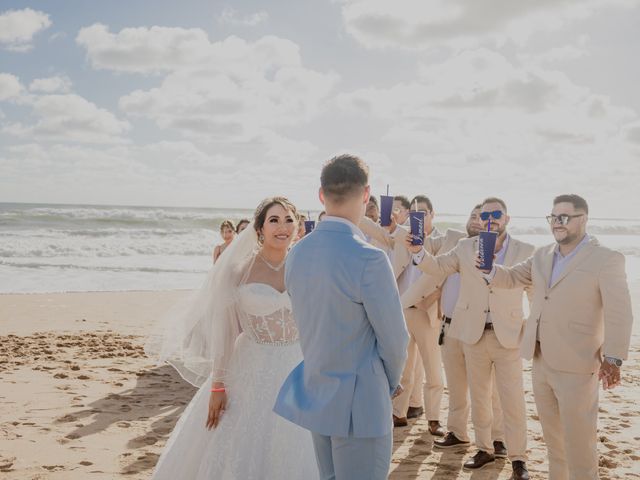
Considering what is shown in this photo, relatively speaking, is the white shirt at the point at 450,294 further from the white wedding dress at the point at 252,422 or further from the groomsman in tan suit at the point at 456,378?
the white wedding dress at the point at 252,422

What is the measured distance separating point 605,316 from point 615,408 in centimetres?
354

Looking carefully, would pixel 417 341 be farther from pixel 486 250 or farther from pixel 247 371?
pixel 247 371

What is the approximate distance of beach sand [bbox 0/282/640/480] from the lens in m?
5.05

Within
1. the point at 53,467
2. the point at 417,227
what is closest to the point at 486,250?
the point at 417,227

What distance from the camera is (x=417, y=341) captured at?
6.42 m

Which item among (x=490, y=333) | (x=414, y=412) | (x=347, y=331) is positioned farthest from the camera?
(x=414, y=412)

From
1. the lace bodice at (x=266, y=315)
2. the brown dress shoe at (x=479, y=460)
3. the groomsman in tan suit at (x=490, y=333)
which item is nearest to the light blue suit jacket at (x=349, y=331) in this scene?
the lace bodice at (x=266, y=315)

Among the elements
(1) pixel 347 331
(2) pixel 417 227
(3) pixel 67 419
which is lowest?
(3) pixel 67 419

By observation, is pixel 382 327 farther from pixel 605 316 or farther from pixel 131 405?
pixel 131 405

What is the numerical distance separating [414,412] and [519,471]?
190 centimetres

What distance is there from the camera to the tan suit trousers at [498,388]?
196 inches

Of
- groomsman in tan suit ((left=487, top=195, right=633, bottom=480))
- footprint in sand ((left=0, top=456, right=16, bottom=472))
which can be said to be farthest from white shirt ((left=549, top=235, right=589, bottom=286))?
footprint in sand ((left=0, top=456, right=16, bottom=472))

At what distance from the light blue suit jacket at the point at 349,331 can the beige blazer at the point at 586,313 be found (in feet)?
6.69

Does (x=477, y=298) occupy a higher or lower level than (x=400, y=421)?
higher
